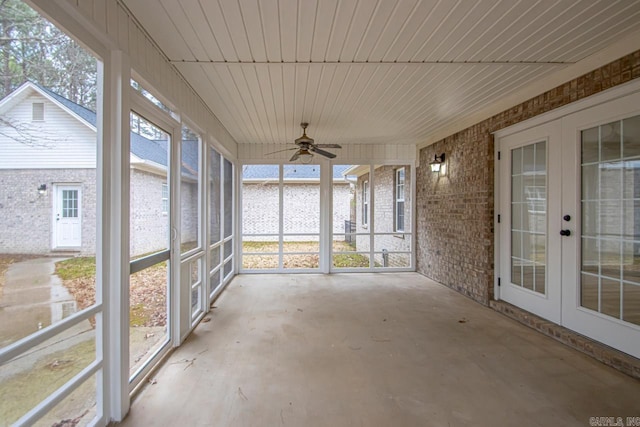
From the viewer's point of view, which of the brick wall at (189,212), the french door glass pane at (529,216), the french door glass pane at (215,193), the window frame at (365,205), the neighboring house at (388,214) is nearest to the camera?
the brick wall at (189,212)

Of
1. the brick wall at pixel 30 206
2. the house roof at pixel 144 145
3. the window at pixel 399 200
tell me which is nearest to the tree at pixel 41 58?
the house roof at pixel 144 145

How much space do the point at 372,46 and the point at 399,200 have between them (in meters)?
4.70

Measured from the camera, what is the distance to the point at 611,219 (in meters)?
2.68

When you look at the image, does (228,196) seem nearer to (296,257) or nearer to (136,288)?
(296,257)

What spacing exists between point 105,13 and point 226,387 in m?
2.66

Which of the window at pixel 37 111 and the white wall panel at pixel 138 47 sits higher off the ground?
the white wall panel at pixel 138 47

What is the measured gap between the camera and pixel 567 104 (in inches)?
117

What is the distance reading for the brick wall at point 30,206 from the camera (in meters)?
1.30

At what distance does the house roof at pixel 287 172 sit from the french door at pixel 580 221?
143 inches

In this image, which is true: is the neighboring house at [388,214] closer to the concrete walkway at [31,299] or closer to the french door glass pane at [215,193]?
the french door glass pane at [215,193]

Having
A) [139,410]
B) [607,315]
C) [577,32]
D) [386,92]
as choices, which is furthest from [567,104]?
[139,410]

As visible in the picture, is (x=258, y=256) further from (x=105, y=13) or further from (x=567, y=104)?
(x=567, y=104)

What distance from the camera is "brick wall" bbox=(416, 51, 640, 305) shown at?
3.45 m

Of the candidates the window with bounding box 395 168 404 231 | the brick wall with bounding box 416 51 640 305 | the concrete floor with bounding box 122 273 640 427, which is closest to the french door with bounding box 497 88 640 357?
the brick wall with bounding box 416 51 640 305
